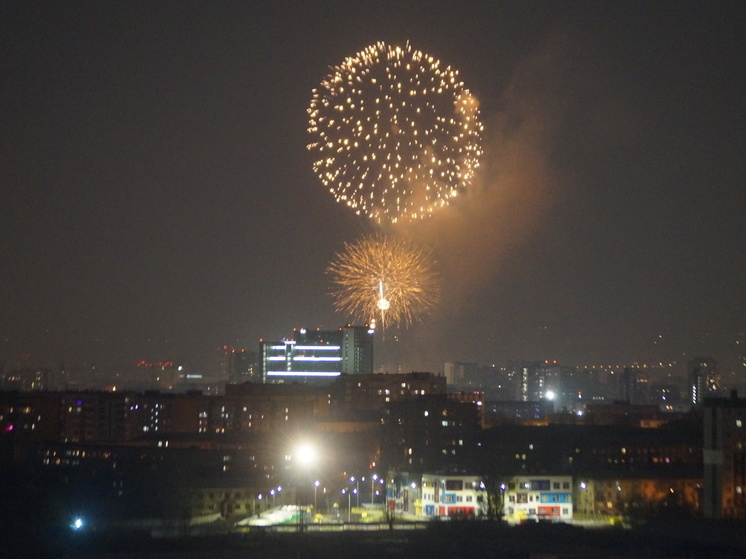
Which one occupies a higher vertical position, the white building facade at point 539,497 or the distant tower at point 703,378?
the distant tower at point 703,378

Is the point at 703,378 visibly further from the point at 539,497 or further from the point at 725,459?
the point at 539,497

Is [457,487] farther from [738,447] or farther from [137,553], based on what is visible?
[137,553]

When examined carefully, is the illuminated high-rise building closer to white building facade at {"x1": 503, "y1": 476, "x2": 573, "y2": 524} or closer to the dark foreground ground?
white building facade at {"x1": 503, "y1": 476, "x2": 573, "y2": 524}

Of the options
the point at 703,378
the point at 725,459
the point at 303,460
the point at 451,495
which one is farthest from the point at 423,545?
the point at 703,378

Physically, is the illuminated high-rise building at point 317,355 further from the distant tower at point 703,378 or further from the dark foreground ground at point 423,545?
the dark foreground ground at point 423,545

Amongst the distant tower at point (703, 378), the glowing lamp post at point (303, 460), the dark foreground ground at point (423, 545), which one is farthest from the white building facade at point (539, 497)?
the distant tower at point (703, 378)
